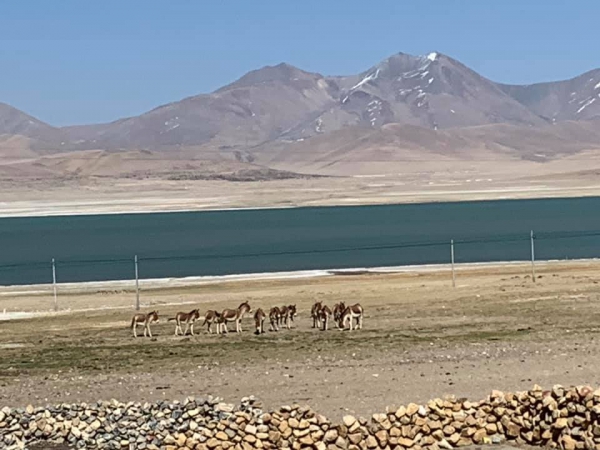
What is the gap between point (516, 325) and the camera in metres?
23.3

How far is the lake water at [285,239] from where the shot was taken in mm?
59938

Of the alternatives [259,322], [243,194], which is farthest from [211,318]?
[243,194]

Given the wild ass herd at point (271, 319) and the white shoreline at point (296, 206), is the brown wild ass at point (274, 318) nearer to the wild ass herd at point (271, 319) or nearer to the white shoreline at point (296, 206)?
the wild ass herd at point (271, 319)

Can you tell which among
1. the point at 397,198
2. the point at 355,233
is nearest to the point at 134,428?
the point at 355,233

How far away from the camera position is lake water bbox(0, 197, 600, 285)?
197 ft

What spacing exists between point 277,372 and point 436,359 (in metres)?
2.57

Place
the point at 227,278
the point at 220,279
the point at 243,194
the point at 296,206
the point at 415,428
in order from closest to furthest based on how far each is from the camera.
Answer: the point at 415,428 → the point at 220,279 → the point at 227,278 → the point at 296,206 → the point at 243,194

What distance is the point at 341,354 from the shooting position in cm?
1970

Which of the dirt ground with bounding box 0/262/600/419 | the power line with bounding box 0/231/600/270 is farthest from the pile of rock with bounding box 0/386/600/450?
the power line with bounding box 0/231/600/270

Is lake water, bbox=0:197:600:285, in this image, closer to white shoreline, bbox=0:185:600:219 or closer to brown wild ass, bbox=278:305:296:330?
white shoreline, bbox=0:185:600:219

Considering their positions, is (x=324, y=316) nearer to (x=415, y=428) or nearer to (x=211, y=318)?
(x=211, y=318)

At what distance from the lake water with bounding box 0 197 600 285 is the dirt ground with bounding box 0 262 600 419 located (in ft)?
86.6

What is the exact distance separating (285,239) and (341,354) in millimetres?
63393

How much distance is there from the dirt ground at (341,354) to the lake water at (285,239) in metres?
26.4
